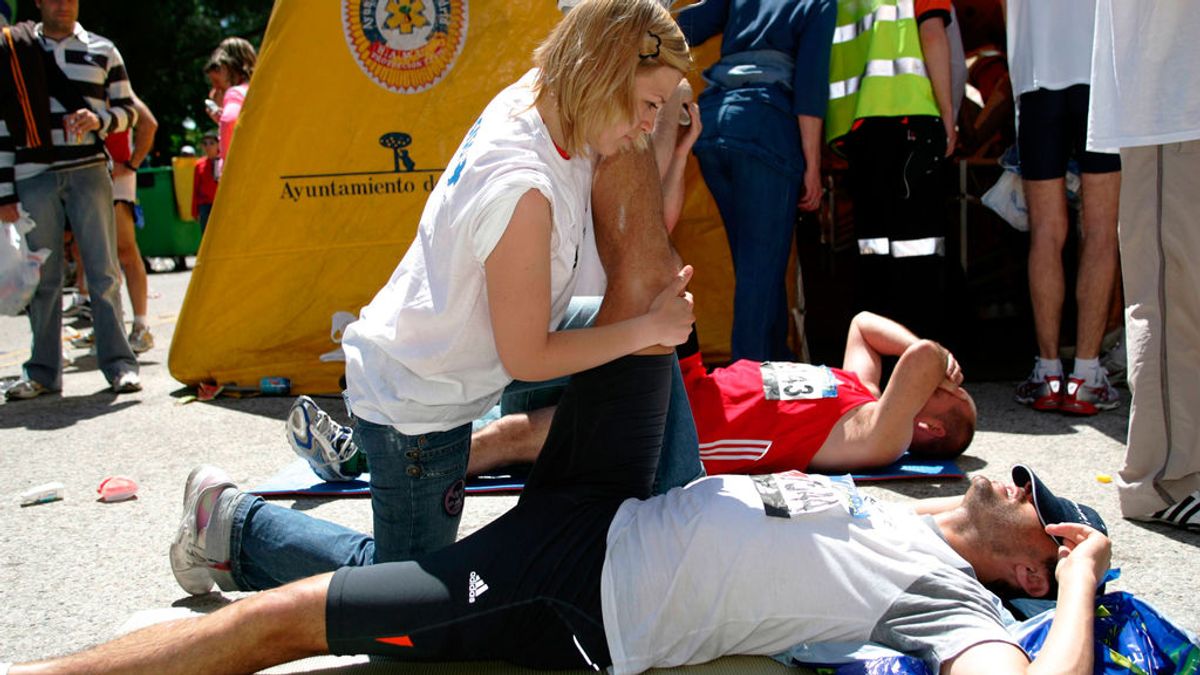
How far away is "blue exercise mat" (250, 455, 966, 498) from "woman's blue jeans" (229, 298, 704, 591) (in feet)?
3.28

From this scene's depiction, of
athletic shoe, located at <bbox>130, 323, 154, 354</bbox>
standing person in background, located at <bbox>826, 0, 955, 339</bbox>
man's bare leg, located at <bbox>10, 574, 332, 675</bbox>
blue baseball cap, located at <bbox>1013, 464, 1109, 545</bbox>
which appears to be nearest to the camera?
man's bare leg, located at <bbox>10, 574, 332, 675</bbox>

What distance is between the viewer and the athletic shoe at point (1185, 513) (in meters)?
3.14

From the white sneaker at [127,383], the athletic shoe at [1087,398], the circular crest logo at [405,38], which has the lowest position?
the athletic shoe at [1087,398]

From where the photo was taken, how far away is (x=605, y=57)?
7.32ft

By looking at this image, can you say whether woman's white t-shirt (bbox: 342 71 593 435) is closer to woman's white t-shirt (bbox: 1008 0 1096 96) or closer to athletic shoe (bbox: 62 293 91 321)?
woman's white t-shirt (bbox: 1008 0 1096 96)

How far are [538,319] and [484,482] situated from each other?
162 centimetres

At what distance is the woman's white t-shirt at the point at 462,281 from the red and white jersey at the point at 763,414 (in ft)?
4.08

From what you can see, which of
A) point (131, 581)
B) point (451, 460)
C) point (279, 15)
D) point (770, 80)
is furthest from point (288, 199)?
point (451, 460)

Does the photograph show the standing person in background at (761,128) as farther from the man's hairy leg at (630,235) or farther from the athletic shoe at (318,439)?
the man's hairy leg at (630,235)

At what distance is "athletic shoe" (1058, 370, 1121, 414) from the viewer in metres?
4.56

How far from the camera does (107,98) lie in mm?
5801

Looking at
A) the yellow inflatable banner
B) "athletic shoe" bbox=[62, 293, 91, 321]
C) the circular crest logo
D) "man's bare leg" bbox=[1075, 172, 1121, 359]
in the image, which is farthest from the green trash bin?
"man's bare leg" bbox=[1075, 172, 1121, 359]

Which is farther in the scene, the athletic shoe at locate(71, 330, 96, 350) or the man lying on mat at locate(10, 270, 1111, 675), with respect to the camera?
the athletic shoe at locate(71, 330, 96, 350)

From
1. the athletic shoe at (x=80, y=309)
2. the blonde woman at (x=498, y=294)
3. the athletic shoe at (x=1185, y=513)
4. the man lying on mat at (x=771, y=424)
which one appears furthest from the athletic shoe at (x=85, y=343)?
the athletic shoe at (x=1185, y=513)
